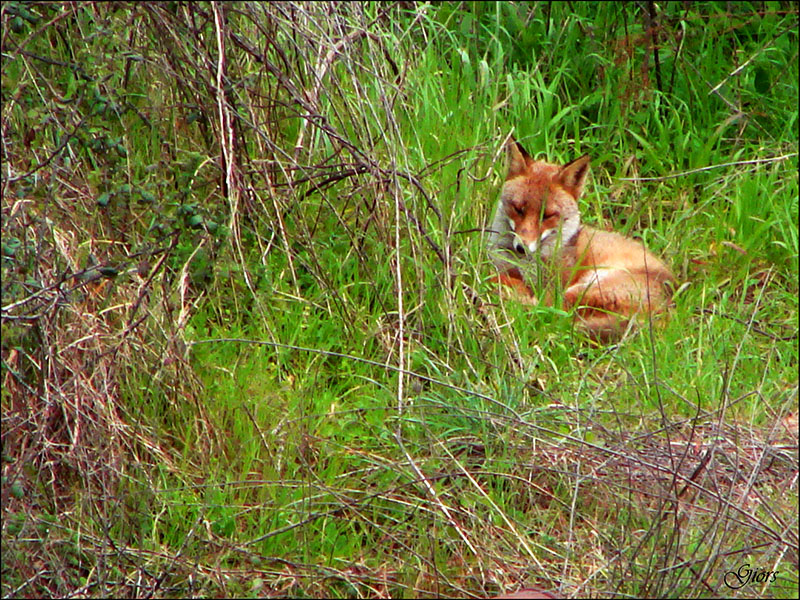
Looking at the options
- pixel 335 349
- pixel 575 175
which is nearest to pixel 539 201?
pixel 575 175

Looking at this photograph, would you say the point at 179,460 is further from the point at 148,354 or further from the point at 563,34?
the point at 563,34

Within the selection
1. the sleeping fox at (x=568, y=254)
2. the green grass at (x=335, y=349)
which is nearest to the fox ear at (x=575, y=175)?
the sleeping fox at (x=568, y=254)

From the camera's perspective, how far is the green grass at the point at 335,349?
3.26 metres

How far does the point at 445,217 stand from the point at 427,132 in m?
0.67

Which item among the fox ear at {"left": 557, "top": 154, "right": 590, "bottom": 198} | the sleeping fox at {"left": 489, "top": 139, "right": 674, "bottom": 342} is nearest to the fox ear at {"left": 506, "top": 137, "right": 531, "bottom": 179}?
the sleeping fox at {"left": 489, "top": 139, "right": 674, "bottom": 342}

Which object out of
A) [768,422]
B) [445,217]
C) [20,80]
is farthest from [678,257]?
[20,80]

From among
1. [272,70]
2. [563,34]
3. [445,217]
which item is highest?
[272,70]

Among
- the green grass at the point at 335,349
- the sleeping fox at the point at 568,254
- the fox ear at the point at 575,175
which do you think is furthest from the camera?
the fox ear at the point at 575,175

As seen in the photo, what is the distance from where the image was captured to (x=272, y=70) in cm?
416

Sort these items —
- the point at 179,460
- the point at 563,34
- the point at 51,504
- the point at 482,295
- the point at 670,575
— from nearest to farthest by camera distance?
the point at 670,575, the point at 51,504, the point at 179,460, the point at 482,295, the point at 563,34

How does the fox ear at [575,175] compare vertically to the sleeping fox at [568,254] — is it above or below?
above

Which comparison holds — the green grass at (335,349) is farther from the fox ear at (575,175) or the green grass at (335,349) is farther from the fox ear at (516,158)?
the fox ear at (575,175)

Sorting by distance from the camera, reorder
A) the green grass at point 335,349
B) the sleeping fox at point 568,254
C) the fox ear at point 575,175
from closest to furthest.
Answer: the green grass at point 335,349 < the sleeping fox at point 568,254 < the fox ear at point 575,175

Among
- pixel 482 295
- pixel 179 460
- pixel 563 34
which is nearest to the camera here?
pixel 179 460
